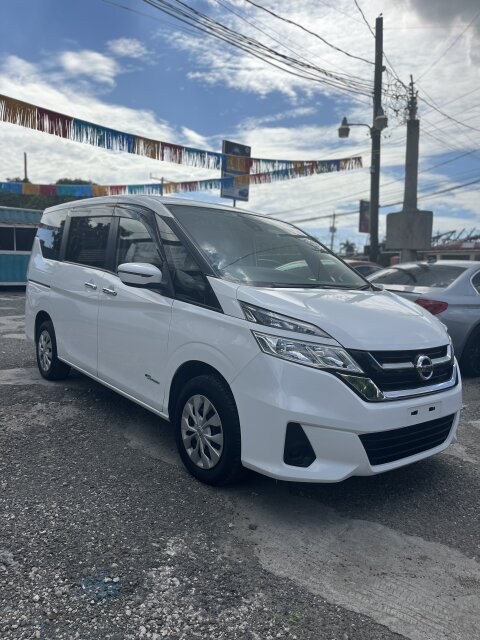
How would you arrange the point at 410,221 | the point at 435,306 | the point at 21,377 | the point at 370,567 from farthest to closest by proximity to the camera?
the point at 410,221 < the point at 435,306 < the point at 21,377 < the point at 370,567

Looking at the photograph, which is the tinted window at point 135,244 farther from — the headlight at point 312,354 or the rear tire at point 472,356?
the rear tire at point 472,356

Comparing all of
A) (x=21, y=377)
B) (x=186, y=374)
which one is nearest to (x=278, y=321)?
(x=186, y=374)

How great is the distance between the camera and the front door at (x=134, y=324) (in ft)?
11.8

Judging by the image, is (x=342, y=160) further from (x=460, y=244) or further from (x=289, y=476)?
(x=460, y=244)

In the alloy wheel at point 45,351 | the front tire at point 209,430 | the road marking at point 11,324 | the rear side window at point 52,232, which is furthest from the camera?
the road marking at point 11,324

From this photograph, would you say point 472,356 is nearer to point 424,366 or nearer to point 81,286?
point 424,366

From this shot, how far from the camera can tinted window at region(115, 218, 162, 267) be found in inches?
148

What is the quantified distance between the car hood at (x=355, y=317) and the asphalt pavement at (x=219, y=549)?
1033 mm

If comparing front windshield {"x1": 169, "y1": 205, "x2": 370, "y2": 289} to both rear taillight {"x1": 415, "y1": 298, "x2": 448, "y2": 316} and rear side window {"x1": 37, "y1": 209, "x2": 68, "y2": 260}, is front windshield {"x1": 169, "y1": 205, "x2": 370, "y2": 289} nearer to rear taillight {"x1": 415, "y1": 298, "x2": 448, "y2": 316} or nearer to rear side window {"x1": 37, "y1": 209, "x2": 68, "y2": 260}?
rear side window {"x1": 37, "y1": 209, "x2": 68, "y2": 260}

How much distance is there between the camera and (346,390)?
2.74 m

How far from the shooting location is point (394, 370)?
9.56 feet

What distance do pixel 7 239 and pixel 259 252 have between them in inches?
611

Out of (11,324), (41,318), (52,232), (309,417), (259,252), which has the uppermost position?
(52,232)

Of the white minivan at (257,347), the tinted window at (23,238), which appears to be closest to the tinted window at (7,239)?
the tinted window at (23,238)
